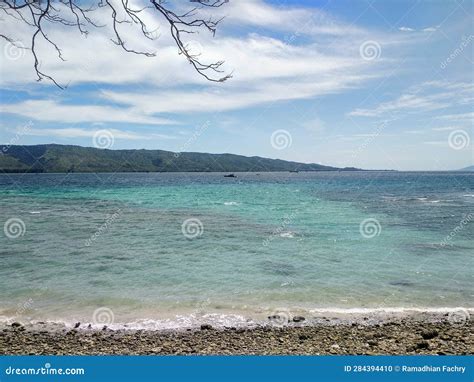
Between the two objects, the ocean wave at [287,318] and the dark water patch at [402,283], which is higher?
the dark water patch at [402,283]

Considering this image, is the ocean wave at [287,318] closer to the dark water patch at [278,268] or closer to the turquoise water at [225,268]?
the turquoise water at [225,268]

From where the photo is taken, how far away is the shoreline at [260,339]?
8.57m

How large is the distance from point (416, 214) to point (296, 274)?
27312 mm

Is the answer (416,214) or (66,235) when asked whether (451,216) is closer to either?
(416,214)

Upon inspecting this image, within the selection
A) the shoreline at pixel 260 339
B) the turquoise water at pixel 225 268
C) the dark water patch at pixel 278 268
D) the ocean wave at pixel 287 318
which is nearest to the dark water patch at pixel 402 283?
the turquoise water at pixel 225 268

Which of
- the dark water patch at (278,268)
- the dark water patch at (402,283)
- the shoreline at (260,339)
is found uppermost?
the dark water patch at (278,268)

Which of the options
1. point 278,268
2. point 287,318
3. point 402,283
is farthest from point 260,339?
point 278,268

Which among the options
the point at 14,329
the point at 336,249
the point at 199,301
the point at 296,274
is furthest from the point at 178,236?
the point at 14,329

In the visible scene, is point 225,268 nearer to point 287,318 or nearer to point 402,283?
point 287,318

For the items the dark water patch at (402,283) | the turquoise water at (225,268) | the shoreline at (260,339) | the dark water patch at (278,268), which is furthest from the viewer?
the dark water patch at (278,268)

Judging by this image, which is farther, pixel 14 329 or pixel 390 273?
pixel 390 273

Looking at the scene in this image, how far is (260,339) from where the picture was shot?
369 inches

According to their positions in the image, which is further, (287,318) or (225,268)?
(225,268)

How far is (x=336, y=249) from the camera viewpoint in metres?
21.5
